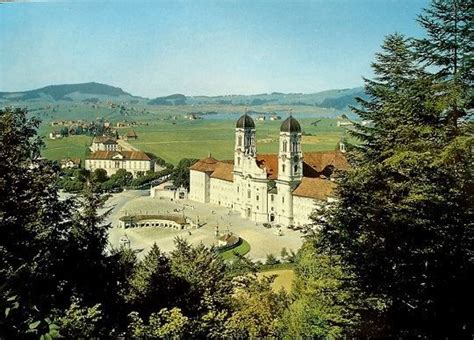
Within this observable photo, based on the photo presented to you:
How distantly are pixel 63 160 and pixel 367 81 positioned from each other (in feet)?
15.8

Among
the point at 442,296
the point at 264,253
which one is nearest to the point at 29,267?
the point at 442,296

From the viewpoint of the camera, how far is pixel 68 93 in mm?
6281

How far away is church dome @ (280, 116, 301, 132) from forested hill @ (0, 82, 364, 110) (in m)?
1.19

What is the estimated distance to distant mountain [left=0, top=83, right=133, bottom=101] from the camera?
19.4 feet

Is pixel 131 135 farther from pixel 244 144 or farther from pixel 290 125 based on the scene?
pixel 290 125

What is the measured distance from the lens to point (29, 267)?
3.42 metres

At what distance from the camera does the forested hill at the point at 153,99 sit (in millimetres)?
5793

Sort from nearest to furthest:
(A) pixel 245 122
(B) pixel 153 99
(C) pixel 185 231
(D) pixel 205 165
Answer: (B) pixel 153 99
(A) pixel 245 122
(C) pixel 185 231
(D) pixel 205 165

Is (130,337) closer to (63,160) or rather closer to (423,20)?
(423,20)

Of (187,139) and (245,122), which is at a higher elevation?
(245,122)

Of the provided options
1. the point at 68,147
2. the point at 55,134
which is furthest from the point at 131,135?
the point at 55,134

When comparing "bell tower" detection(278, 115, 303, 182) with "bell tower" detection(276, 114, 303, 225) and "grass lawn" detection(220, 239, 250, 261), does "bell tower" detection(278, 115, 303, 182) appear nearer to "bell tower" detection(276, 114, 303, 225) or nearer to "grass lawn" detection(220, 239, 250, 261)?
"bell tower" detection(276, 114, 303, 225)

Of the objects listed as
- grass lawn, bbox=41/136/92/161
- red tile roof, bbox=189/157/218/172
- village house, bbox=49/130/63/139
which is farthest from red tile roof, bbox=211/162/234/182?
village house, bbox=49/130/63/139

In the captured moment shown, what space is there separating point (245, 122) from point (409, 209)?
4.55 m
